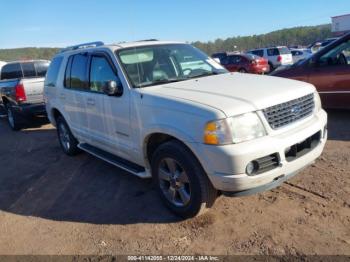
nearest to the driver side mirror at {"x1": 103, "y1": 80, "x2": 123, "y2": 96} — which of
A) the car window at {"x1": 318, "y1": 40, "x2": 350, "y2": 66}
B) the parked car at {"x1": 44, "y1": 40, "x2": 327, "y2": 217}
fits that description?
the parked car at {"x1": 44, "y1": 40, "x2": 327, "y2": 217}

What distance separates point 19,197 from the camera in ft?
16.3

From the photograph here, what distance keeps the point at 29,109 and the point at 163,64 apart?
5.79m

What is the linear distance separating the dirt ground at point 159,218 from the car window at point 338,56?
6.41 feet

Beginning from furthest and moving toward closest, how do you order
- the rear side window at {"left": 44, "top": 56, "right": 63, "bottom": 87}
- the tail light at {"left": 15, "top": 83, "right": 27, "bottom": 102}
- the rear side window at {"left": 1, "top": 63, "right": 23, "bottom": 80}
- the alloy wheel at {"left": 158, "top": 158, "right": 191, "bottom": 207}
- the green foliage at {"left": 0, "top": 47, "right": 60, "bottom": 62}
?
1. the green foliage at {"left": 0, "top": 47, "right": 60, "bottom": 62}
2. the rear side window at {"left": 1, "top": 63, "right": 23, "bottom": 80}
3. the tail light at {"left": 15, "top": 83, "right": 27, "bottom": 102}
4. the rear side window at {"left": 44, "top": 56, "right": 63, "bottom": 87}
5. the alloy wheel at {"left": 158, "top": 158, "right": 191, "bottom": 207}

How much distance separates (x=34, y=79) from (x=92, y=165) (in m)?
4.34

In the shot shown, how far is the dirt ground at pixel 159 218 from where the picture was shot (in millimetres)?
3291

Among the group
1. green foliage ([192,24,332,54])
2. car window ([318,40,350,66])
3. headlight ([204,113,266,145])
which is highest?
car window ([318,40,350,66])

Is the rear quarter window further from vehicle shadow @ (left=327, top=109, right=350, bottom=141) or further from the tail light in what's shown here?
vehicle shadow @ (left=327, top=109, right=350, bottom=141)

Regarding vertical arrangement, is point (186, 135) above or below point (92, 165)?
above

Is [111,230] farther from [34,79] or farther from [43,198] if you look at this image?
[34,79]

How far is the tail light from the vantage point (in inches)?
353

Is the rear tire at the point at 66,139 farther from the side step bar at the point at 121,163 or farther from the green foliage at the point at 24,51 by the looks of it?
the green foliage at the point at 24,51

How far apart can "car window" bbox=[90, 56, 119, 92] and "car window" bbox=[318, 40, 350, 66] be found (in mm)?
4531

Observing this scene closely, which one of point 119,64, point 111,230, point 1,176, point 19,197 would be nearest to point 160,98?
point 119,64
